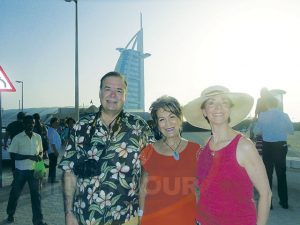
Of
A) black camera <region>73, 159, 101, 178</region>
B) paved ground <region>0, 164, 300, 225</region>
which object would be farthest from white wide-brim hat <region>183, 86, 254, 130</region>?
paved ground <region>0, 164, 300, 225</region>

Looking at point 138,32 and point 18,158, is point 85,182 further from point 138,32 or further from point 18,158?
point 138,32

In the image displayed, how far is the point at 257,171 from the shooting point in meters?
2.41

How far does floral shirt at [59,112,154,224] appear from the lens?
2.87 meters

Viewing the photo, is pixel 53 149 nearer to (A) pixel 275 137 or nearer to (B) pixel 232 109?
(A) pixel 275 137

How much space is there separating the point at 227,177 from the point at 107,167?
101cm

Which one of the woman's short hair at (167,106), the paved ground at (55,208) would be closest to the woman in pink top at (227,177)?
the woman's short hair at (167,106)

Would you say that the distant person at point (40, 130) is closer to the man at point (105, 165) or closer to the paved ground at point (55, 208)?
the paved ground at point (55, 208)

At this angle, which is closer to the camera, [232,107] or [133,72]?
[232,107]

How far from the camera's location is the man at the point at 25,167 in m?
5.99

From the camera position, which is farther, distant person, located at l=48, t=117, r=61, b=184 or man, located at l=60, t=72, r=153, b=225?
distant person, located at l=48, t=117, r=61, b=184

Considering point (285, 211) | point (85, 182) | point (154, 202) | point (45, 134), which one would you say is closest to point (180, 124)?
point (154, 202)

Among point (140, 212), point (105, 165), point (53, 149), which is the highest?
point (105, 165)

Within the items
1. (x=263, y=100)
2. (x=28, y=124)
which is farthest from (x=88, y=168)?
(x=263, y=100)

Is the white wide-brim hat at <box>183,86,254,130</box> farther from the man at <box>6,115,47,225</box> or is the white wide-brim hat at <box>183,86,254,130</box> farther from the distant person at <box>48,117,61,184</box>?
the distant person at <box>48,117,61,184</box>
